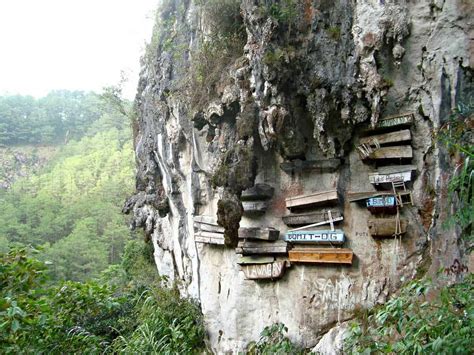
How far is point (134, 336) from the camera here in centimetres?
705

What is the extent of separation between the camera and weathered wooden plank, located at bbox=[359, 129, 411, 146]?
5.13 metres

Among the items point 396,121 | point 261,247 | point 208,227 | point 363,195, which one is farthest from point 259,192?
point 396,121

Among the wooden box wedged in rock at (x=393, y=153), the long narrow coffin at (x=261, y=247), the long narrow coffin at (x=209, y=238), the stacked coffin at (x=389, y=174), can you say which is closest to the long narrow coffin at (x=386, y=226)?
the stacked coffin at (x=389, y=174)

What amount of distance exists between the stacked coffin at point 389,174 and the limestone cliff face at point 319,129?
0.12 m

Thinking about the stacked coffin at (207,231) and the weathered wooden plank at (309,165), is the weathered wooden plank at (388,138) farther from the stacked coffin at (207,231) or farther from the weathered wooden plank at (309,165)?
the stacked coffin at (207,231)

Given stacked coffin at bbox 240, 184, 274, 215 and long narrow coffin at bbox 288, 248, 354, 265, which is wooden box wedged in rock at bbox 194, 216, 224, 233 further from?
long narrow coffin at bbox 288, 248, 354, 265

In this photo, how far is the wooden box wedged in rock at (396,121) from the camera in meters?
5.14

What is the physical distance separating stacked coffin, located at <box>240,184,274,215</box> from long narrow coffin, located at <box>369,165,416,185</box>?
5.36 feet

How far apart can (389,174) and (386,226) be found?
666 mm

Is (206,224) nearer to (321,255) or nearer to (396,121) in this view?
(321,255)

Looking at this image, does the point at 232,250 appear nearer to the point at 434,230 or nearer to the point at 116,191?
the point at 434,230

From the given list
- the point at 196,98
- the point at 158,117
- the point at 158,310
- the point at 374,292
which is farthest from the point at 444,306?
the point at 158,117

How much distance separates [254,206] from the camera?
21.1 ft

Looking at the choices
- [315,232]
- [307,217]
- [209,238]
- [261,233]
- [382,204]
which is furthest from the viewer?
[209,238]
